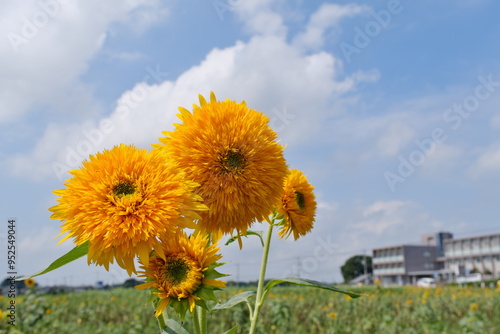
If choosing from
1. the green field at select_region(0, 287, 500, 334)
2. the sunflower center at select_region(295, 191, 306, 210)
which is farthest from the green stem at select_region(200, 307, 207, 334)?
the green field at select_region(0, 287, 500, 334)

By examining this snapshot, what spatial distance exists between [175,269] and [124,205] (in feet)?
0.56

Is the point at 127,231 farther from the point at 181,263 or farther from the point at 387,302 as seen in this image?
the point at 387,302

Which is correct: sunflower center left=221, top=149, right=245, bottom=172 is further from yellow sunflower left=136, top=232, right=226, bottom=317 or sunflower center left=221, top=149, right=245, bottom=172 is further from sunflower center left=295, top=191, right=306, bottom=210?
sunflower center left=295, top=191, right=306, bottom=210

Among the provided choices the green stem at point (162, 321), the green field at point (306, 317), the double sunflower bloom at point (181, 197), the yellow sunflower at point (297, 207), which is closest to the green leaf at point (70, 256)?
the double sunflower bloom at point (181, 197)

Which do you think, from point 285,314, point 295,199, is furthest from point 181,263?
point 285,314

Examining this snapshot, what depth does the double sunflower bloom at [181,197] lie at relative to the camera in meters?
0.76

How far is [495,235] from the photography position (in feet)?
180

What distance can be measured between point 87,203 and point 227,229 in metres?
0.25

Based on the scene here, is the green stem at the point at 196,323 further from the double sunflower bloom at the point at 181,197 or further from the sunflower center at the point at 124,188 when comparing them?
the sunflower center at the point at 124,188

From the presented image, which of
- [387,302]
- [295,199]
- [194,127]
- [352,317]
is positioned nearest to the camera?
[194,127]

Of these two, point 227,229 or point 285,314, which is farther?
point 285,314

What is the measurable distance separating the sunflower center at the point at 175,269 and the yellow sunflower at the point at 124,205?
0.21 feet

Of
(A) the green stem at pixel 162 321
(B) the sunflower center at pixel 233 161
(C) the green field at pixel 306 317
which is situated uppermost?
(B) the sunflower center at pixel 233 161

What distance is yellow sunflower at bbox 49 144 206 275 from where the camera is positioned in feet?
2.46
